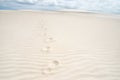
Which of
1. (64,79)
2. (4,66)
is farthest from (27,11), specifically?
(64,79)

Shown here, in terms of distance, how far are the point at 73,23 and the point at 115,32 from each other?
0.80m

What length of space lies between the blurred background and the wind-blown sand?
8.5 inches

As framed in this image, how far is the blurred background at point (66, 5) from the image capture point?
3992mm

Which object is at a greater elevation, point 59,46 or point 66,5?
point 66,5

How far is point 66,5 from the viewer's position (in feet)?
13.6

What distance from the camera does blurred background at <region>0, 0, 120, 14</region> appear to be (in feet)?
13.1

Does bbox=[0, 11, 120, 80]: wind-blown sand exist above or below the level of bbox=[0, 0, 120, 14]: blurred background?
below

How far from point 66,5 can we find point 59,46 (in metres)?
1.60

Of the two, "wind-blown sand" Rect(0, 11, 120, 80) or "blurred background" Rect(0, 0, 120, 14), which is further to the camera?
"blurred background" Rect(0, 0, 120, 14)

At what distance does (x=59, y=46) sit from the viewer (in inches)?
111

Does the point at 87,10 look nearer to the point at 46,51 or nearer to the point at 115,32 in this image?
the point at 115,32

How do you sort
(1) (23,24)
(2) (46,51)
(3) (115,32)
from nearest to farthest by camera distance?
1. (2) (46,51)
2. (3) (115,32)
3. (1) (23,24)

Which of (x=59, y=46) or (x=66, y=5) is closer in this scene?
(x=59, y=46)

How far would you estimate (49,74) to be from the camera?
2.28 metres
